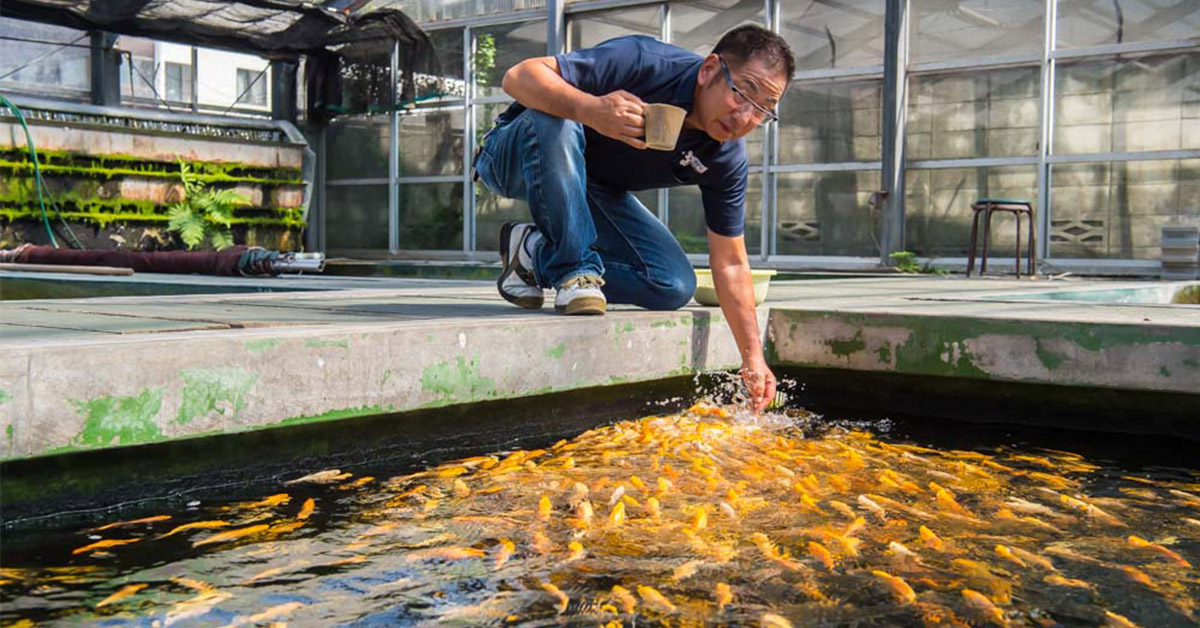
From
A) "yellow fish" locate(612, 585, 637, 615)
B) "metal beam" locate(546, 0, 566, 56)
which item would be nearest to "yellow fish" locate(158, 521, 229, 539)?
"yellow fish" locate(612, 585, 637, 615)

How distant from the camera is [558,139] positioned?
10.7ft

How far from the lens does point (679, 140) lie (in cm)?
319

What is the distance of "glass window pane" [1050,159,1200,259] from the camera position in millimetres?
10547

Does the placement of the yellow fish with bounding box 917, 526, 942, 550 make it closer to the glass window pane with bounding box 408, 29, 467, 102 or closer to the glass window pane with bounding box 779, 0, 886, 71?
the glass window pane with bounding box 779, 0, 886, 71

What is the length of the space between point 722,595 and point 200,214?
1236cm

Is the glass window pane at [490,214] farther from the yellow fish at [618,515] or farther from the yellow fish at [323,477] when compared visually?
the yellow fish at [618,515]

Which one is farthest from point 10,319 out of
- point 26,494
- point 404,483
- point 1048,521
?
point 1048,521

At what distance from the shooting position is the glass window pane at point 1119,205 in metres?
10.5

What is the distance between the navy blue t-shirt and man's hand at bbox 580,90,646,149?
0.24 meters

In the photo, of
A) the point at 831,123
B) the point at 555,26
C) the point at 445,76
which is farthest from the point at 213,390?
the point at 445,76

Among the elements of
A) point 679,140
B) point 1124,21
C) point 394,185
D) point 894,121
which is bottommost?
point 679,140

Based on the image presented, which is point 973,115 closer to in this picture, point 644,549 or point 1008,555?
point 1008,555

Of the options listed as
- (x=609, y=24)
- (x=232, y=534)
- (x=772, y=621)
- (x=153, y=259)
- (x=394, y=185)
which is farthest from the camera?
(x=394, y=185)

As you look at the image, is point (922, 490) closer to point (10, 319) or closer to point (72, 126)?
point (10, 319)
